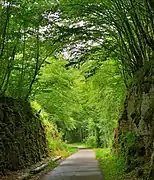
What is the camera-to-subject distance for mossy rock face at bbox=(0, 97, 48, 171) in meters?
13.9

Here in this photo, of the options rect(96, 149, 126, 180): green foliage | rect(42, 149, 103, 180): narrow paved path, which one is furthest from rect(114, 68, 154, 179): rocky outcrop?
rect(42, 149, 103, 180): narrow paved path

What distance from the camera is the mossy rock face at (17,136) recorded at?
1394 centimetres

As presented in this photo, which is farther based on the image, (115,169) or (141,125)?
(115,169)

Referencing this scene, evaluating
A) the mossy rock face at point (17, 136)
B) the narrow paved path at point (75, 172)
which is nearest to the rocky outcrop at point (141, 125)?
the narrow paved path at point (75, 172)

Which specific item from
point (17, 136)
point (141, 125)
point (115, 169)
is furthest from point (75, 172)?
point (141, 125)

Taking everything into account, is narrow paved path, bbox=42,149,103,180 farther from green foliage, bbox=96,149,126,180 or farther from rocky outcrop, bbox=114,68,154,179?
rocky outcrop, bbox=114,68,154,179

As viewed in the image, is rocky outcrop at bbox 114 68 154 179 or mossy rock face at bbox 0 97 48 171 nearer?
rocky outcrop at bbox 114 68 154 179

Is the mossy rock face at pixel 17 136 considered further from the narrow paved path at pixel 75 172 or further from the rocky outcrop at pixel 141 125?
the rocky outcrop at pixel 141 125

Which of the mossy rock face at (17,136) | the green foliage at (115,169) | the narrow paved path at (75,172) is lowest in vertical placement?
the narrow paved path at (75,172)

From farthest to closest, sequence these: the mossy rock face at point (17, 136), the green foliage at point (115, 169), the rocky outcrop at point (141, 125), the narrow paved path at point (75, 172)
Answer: the mossy rock face at point (17, 136)
the narrow paved path at point (75, 172)
the green foliage at point (115, 169)
the rocky outcrop at point (141, 125)

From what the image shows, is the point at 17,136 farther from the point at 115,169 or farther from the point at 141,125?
the point at 141,125

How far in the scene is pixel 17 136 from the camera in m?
15.5

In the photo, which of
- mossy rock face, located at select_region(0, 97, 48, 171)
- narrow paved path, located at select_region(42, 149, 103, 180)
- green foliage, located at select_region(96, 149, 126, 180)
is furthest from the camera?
mossy rock face, located at select_region(0, 97, 48, 171)

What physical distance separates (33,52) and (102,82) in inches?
232
